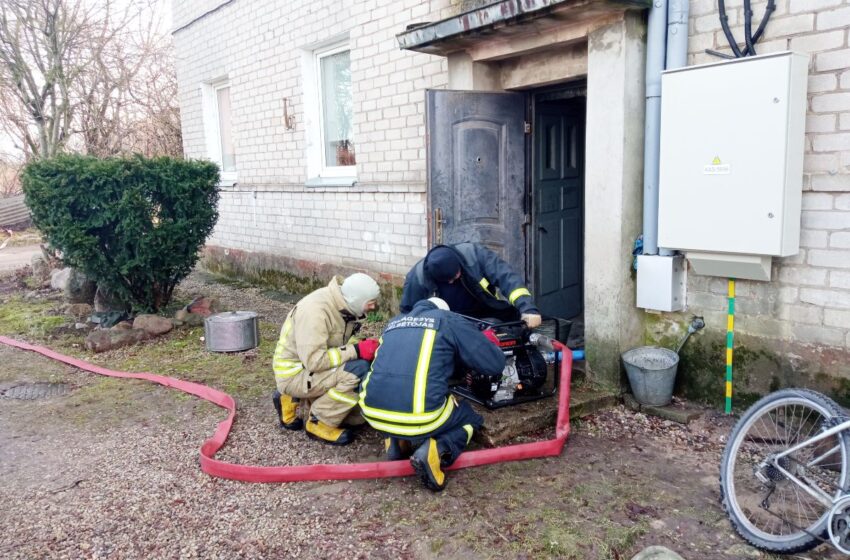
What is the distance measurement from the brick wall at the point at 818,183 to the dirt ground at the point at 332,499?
34.9 inches

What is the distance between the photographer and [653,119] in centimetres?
461

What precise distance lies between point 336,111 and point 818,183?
20.5ft

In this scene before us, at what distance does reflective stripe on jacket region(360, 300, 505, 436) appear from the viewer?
11.6 ft

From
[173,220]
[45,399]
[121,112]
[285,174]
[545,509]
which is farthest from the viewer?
[121,112]

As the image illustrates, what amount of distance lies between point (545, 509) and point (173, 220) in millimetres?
5990

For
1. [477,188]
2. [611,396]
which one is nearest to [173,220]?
[477,188]

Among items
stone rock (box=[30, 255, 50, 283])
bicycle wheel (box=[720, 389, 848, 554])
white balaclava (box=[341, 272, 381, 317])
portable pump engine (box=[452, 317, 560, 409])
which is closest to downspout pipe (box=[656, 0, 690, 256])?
portable pump engine (box=[452, 317, 560, 409])

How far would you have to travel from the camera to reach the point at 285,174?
9.62m

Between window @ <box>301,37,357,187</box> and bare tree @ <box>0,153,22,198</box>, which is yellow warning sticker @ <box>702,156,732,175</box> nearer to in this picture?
window @ <box>301,37,357,187</box>

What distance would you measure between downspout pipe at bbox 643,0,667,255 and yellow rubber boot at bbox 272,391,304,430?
110 inches

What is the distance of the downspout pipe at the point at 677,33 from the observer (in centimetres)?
437

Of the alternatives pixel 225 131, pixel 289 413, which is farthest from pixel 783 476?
pixel 225 131

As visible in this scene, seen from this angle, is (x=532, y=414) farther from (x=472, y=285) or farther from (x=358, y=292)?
(x=358, y=292)

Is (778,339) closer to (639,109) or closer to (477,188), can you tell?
(639,109)
